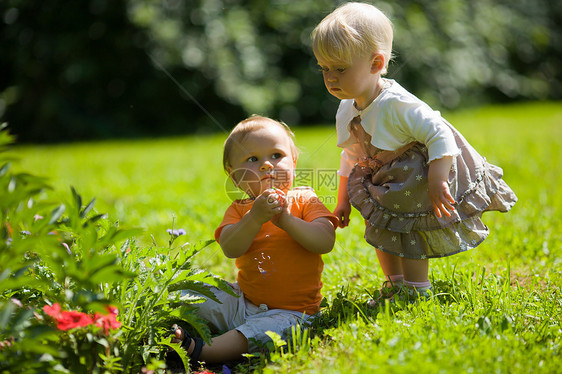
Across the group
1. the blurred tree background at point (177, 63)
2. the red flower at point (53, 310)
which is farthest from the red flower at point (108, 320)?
the blurred tree background at point (177, 63)

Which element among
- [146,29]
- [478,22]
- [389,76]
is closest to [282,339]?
[389,76]

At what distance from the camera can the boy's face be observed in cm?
237

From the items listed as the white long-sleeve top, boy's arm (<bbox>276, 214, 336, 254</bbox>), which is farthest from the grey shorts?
the white long-sleeve top

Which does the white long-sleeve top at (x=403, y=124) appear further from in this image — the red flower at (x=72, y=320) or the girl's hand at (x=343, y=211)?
the red flower at (x=72, y=320)

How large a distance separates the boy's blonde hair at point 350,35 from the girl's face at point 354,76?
0.03 meters

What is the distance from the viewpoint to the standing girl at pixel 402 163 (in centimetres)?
224

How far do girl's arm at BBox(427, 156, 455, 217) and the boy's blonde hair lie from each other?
57 cm

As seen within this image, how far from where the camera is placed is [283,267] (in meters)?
2.35

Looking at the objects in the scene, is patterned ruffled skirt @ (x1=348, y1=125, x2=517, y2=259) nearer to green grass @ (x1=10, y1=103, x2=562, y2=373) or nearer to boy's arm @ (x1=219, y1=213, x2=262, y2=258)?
green grass @ (x1=10, y1=103, x2=562, y2=373)

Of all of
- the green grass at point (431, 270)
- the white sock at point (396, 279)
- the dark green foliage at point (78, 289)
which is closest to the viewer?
the dark green foliage at point (78, 289)

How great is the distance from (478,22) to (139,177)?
9.77 metres

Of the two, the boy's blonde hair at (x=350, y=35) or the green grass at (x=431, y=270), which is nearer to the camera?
the green grass at (x=431, y=270)

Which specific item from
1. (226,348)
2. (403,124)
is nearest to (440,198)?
(403,124)

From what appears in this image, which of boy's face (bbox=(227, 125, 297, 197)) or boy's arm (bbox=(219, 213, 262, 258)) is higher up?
boy's face (bbox=(227, 125, 297, 197))
